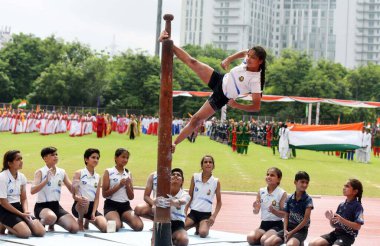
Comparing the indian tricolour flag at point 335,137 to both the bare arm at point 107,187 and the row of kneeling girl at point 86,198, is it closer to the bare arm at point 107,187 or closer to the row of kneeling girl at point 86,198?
the row of kneeling girl at point 86,198

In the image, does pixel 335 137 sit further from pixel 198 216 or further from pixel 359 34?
pixel 359 34

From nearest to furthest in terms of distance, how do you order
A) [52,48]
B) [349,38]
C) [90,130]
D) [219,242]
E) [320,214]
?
1. [219,242]
2. [320,214]
3. [90,130]
4. [52,48]
5. [349,38]

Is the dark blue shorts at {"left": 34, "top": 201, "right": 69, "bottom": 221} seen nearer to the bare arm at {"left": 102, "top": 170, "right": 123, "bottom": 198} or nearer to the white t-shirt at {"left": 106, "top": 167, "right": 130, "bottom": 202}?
the bare arm at {"left": 102, "top": 170, "right": 123, "bottom": 198}

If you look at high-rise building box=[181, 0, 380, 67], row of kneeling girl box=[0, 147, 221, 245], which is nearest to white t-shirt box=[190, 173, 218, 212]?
row of kneeling girl box=[0, 147, 221, 245]

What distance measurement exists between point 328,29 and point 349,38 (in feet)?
58.3

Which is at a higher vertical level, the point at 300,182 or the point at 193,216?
the point at 300,182

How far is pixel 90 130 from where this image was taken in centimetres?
4497

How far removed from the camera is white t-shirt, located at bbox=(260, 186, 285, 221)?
9.45 m

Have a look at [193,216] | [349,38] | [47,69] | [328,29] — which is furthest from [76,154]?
[328,29]

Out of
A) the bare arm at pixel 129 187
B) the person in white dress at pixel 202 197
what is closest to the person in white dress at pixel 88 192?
the bare arm at pixel 129 187

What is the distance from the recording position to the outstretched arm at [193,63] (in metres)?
7.44

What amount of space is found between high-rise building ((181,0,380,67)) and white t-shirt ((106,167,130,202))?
499ft

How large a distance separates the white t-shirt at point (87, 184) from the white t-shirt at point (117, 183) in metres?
0.25

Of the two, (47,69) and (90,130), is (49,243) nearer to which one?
(90,130)
